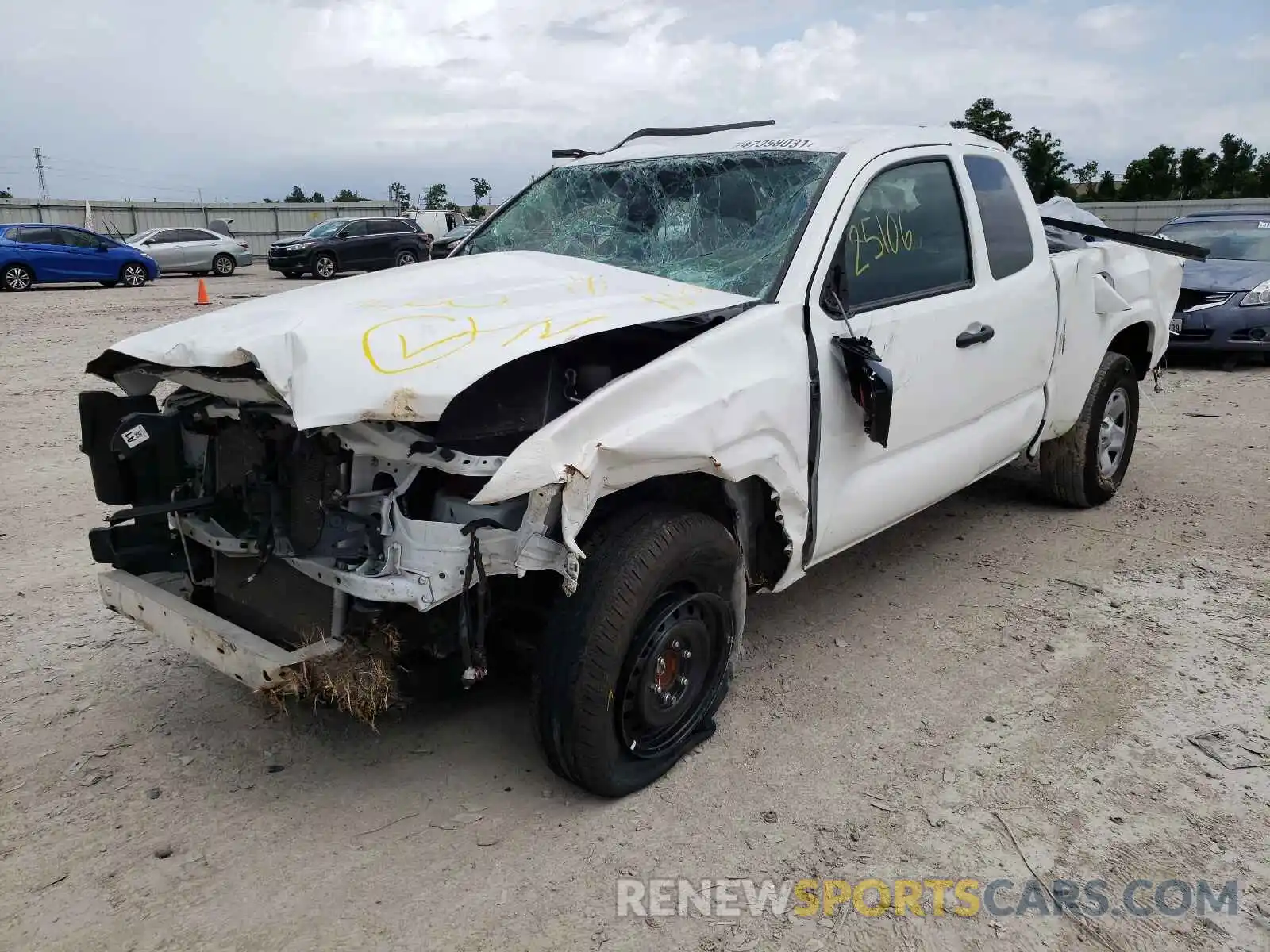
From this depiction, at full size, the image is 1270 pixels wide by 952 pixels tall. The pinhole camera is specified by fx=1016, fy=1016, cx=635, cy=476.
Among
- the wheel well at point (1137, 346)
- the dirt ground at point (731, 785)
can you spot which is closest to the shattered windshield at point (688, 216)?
the dirt ground at point (731, 785)

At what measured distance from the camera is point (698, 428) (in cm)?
292

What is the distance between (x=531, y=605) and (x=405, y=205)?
42.0m

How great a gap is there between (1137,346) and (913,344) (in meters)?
3.06

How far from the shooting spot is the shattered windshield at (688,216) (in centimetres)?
363

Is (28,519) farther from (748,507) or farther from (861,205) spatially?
(861,205)

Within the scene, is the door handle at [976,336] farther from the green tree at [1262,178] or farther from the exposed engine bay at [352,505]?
the green tree at [1262,178]

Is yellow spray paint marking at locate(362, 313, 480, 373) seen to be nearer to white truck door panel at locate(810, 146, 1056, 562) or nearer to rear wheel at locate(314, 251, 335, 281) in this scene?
white truck door panel at locate(810, 146, 1056, 562)

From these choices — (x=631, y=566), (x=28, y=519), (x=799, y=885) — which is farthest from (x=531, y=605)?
(x=28, y=519)

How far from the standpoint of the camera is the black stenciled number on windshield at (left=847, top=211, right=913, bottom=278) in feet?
12.1

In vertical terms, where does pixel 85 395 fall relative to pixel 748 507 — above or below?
above

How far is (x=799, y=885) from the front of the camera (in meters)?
2.75

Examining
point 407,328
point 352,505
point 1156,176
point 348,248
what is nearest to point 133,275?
point 348,248

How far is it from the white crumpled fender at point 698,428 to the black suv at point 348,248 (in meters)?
21.9

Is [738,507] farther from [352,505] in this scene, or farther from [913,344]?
[352,505]
